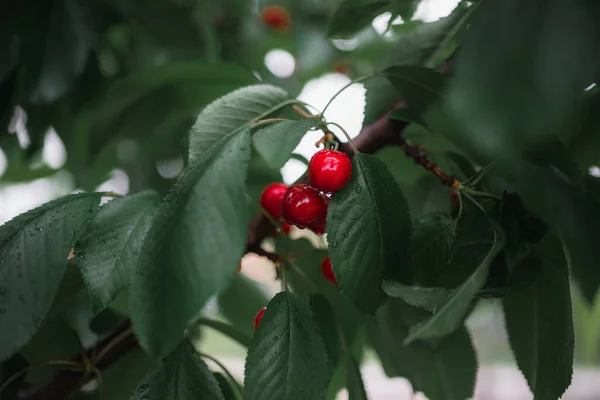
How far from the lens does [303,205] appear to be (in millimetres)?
428

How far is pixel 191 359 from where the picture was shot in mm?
456

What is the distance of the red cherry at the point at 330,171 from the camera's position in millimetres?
404

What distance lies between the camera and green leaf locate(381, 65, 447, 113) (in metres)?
0.46

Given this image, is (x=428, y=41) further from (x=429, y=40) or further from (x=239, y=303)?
(x=239, y=303)

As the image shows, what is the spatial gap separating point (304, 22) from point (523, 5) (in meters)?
1.07

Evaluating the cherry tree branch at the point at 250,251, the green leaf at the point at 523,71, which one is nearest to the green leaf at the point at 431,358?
the cherry tree branch at the point at 250,251

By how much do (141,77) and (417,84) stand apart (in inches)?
16.6

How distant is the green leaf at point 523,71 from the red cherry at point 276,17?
1.16 m

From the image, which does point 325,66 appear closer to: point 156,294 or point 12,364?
point 12,364

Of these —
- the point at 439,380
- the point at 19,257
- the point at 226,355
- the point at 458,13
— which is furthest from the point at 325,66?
the point at 226,355

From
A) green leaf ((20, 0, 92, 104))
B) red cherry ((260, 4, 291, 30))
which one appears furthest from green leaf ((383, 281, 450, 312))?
red cherry ((260, 4, 291, 30))

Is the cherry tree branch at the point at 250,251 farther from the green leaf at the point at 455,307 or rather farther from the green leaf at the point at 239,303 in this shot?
the green leaf at the point at 239,303

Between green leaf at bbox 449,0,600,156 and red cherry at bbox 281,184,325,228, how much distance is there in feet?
0.64

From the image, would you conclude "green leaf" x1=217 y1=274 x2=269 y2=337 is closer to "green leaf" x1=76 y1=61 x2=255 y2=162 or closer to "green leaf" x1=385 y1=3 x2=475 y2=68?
"green leaf" x1=76 y1=61 x2=255 y2=162
